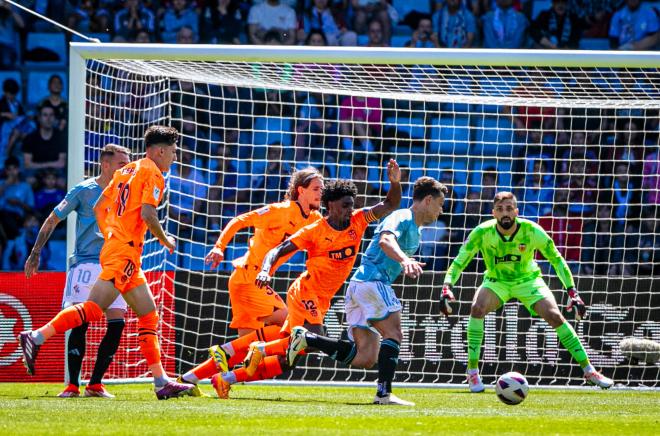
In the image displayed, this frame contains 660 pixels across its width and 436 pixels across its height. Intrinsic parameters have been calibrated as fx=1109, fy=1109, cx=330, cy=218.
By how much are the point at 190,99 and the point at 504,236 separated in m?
7.49

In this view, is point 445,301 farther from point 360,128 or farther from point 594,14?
point 594,14

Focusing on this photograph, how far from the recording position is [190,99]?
55.8ft

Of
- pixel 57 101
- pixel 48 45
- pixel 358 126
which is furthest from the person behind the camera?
pixel 48 45

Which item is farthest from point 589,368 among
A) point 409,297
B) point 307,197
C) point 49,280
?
point 49,280

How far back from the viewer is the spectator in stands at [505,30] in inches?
672

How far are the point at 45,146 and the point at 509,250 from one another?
8252 millimetres

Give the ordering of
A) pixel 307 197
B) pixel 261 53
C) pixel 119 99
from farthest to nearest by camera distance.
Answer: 1. pixel 119 99
2. pixel 261 53
3. pixel 307 197

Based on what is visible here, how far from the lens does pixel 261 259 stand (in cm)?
1005

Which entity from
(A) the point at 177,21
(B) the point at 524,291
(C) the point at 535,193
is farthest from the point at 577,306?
(A) the point at 177,21

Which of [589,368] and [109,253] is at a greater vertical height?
[109,253]

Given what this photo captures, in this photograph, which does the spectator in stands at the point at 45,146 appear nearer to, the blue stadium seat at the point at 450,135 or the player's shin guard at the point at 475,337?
the blue stadium seat at the point at 450,135

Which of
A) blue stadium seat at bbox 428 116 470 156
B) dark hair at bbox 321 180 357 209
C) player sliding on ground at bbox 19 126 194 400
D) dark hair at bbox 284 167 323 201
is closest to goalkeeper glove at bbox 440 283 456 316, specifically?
dark hair at bbox 284 167 323 201

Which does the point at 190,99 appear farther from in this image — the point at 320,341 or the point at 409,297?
the point at 320,341

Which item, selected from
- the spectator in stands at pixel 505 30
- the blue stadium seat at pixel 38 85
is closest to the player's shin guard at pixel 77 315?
the blue stadium seat at pixel 38 85
